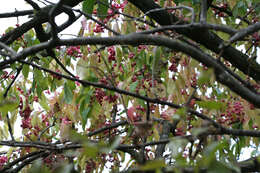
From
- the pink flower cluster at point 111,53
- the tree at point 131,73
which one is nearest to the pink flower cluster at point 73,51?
the tree at point 131,73

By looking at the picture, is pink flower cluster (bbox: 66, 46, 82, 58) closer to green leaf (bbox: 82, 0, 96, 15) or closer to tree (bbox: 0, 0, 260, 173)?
tree (bbox: 0, 0, 260, 173)

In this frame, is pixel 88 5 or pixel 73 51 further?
pixel 73 51

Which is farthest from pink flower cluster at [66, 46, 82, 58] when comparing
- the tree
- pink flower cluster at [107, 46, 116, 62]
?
pink flower cluster at [107, 46, 116, 62]

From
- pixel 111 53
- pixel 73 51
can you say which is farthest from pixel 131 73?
pixel 73 51

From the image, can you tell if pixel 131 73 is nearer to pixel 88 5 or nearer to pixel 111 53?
pixel 111 53

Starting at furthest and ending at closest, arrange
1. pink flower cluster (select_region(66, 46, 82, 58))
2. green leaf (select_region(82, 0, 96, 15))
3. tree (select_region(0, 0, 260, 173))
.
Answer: pink flower cluster (select_region(66, 46, 82, 58)) → green leaf (select_region(82, 0, 96, 15)) → tree (select_region(0, 0, 260, 173))

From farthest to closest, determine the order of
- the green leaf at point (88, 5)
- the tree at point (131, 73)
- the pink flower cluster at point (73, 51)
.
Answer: the pink flower cluster at point (73, 51), the green leaf at point (88, 5), the tree at point (131, 73)

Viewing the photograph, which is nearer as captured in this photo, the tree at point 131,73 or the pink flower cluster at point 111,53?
the tree at point 131,73

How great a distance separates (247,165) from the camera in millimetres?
1306

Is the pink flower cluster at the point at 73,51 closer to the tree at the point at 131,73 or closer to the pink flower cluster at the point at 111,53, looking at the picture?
the tree at the point at 131,73

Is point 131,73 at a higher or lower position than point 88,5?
lower

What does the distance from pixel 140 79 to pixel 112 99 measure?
0.58ft

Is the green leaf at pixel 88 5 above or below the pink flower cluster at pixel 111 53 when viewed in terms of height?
above

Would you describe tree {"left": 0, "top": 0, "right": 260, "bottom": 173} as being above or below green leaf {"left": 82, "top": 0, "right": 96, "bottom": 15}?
below
